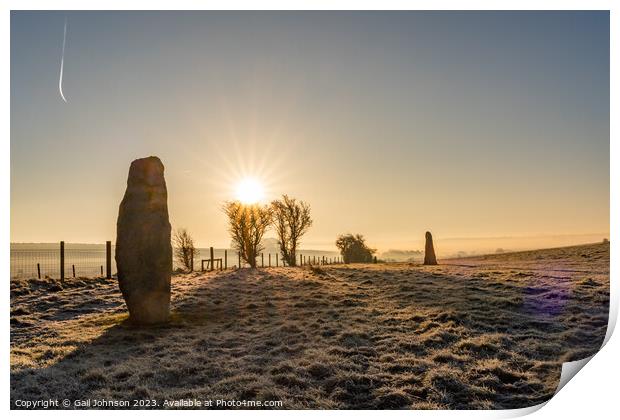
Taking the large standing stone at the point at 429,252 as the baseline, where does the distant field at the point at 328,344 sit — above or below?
below

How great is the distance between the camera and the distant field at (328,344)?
8547 mm

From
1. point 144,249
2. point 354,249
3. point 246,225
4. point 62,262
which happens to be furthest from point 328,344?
point 354,249

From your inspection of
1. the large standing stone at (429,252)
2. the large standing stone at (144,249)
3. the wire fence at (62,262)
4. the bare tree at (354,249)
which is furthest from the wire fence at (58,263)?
the bare tree at (354,249)

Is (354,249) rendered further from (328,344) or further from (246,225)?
(328,344)

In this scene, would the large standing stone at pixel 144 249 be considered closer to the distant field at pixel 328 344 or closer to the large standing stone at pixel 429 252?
the distant field at pixel 328 344

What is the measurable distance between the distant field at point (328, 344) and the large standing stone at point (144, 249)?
718 millimetres

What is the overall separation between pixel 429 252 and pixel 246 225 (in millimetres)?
16039

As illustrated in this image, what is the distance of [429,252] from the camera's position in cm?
3222

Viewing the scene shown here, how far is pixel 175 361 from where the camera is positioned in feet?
33.4

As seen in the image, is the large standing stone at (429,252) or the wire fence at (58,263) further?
the large standing stone at (429,252)

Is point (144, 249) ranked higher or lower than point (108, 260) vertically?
higher

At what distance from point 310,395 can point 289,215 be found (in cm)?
3476
